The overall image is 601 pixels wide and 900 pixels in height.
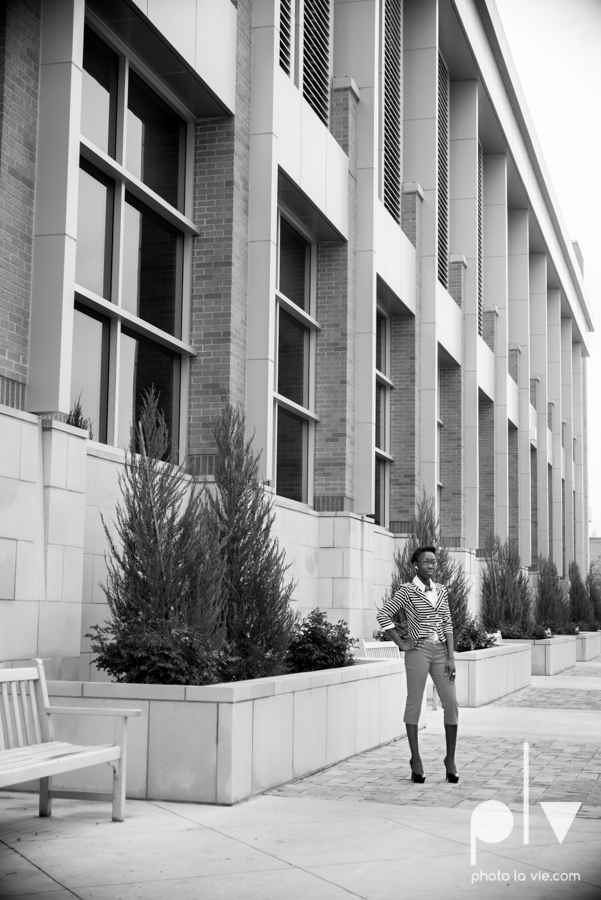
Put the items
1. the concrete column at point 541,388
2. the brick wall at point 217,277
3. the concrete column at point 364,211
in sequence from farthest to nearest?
the concrete column at point 541,388
the concrete column at point 364,211
the brick wall at point 217,277

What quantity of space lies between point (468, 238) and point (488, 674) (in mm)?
15003

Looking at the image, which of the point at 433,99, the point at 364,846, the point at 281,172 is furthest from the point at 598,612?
the point at 364,846

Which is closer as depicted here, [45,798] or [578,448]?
[45,798]

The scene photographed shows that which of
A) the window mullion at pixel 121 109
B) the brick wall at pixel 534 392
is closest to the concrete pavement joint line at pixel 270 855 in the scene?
the window mullion at pixel 121 109

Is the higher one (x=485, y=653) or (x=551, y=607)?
(x=551, y=607)

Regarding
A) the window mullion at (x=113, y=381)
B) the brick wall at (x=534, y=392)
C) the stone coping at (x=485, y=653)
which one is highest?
the brick wall at (x=534, y=392)

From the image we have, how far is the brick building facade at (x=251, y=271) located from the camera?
9344 millimetres

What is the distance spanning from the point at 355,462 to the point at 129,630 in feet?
32.0

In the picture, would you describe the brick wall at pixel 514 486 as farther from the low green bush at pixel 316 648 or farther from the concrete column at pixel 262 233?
the low green bush at pixel 316 648

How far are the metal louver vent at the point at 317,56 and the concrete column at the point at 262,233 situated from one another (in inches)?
103

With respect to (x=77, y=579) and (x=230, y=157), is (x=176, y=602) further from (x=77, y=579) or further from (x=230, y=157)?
(x=230, y=157)

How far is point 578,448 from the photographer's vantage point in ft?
180

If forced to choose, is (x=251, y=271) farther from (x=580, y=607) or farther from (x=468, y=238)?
(x=580, y=607)

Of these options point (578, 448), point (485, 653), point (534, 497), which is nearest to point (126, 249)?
point (485, 653)
